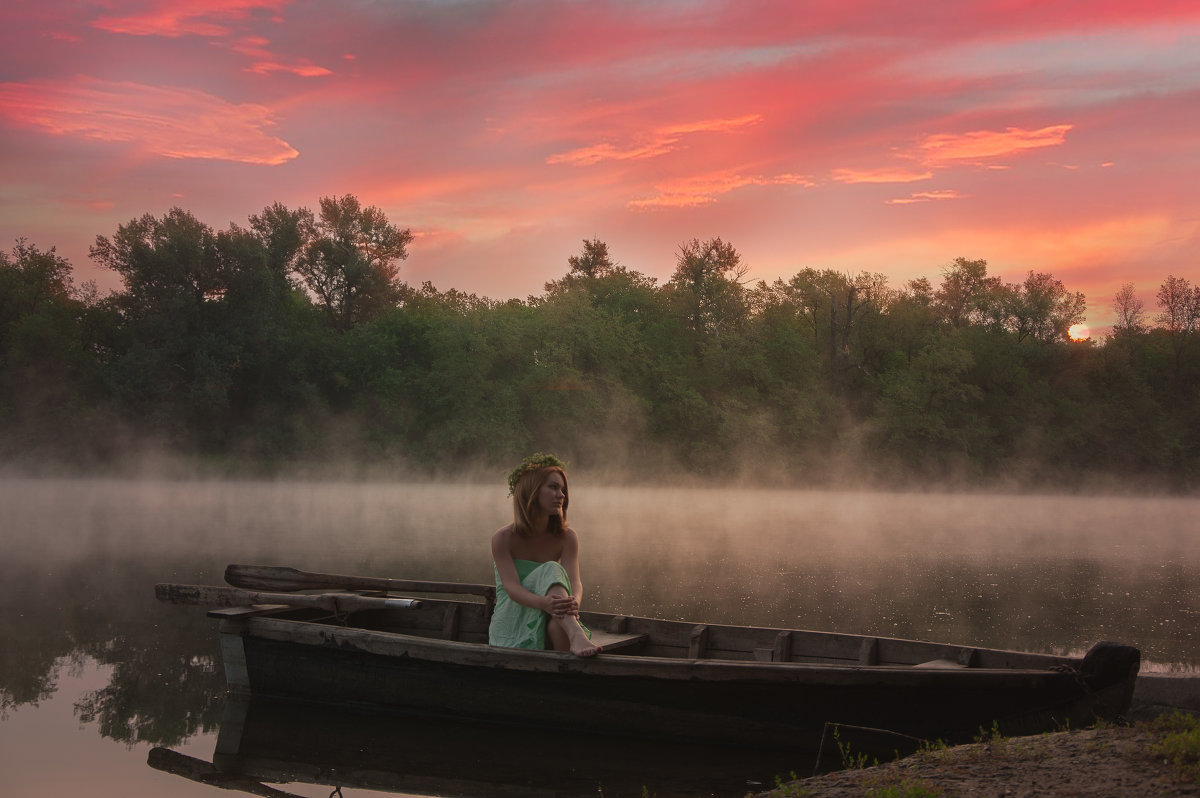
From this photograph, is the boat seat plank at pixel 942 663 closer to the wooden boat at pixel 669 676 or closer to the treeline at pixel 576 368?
the wooden boat at pixel 669 676

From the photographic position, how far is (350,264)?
5412 centimetres

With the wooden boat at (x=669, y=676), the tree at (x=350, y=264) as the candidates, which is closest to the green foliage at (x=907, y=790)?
the wooden boat at (x=669, y=676)

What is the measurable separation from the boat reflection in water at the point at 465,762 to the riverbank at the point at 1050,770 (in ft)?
3.99

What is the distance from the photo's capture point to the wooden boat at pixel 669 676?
6469 mm

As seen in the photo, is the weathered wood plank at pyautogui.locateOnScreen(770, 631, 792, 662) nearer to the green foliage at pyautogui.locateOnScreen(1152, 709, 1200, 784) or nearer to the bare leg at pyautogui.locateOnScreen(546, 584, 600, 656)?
the bare leg at pyautogui.locateOnScreen(546, 584, 600, 656)

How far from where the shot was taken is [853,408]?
54.0m

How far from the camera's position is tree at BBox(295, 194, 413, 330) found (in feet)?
178


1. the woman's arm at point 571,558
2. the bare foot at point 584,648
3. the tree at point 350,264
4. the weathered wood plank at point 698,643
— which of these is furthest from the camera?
the tree at point 350,264

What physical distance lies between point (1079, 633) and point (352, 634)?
840cm

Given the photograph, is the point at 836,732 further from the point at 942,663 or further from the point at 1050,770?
the point at 1050,770

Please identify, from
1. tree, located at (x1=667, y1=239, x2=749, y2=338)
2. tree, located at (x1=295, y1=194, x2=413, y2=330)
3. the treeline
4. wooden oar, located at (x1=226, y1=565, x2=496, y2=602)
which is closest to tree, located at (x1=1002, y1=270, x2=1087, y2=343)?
the treeline

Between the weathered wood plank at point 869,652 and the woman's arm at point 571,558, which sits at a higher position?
the woman's arm at point 571,558

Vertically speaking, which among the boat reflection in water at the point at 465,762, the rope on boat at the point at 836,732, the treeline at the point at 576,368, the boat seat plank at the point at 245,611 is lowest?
the boat reflection in water at the point at 465,762

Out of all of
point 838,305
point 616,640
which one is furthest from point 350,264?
point 616,640
